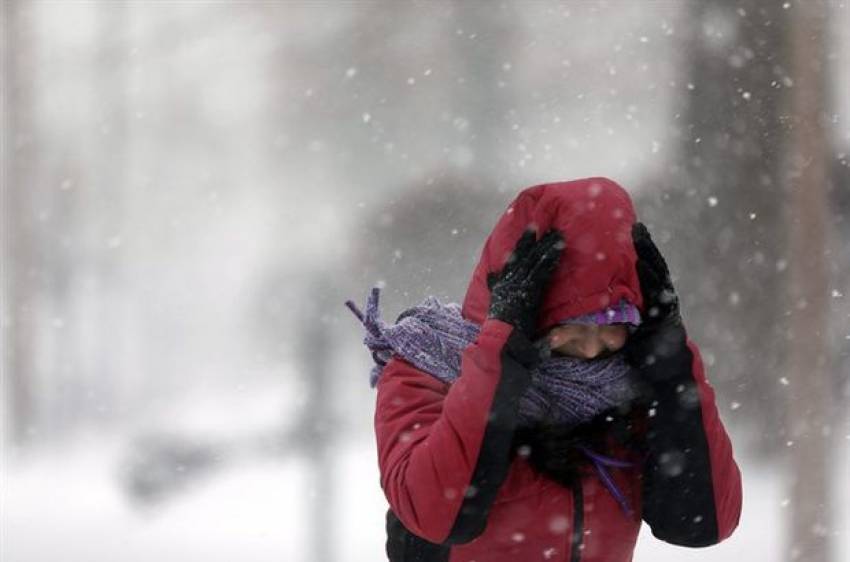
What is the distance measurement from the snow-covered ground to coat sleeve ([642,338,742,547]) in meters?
2.62

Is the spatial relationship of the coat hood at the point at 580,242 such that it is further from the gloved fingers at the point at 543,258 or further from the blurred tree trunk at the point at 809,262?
the blurred tree trunk at the point at 809,262

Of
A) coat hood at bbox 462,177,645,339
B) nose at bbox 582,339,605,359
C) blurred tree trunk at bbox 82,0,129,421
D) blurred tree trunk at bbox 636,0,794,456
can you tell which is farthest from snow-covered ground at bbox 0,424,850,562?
coat hood at bbox 462,177,645,339

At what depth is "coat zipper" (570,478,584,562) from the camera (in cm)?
141

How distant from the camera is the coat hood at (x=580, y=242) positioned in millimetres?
1324

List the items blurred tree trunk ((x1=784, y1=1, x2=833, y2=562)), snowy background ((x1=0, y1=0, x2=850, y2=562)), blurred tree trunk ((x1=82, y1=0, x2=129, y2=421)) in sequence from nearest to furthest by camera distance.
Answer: blurred tree trunk ((x1=784, y1=1, x2=833, y2=562)), snowy background ((x1=0, y1=0, x2=850, y2=562)), blurred tree trunk ((x1=82, y1=0, x2=129, y2=421))

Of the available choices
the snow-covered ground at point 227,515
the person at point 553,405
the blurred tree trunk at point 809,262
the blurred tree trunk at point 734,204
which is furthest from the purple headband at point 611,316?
the blurred tree trunk at point 734,204

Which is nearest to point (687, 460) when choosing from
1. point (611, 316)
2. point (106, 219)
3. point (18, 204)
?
point (611, 316)

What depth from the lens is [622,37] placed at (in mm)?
5293

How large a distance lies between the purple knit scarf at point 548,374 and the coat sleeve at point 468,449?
0.09 meters

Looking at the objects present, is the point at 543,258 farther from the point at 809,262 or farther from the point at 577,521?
the point at 809,262

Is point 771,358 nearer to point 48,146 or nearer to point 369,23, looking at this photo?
point 369,23

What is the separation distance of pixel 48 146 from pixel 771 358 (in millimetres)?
3865

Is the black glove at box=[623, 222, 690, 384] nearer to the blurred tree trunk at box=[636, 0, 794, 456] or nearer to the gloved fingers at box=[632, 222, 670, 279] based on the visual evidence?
the gloved fingers at box=[632, 222, 670, 279]

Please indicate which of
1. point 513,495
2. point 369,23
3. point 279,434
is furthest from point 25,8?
point 513,495
